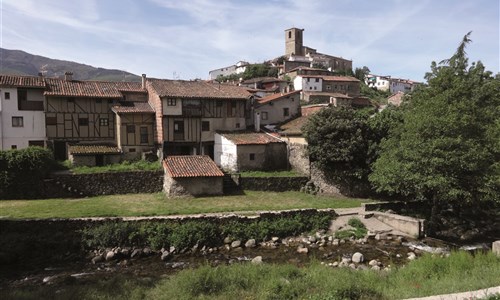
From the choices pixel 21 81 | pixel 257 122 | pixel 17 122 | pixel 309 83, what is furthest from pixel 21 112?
pixel 309 83

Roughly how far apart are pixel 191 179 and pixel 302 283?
49.5ft

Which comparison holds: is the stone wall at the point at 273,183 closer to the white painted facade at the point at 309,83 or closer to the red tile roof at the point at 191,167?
the red tile roof at the point at 191,167

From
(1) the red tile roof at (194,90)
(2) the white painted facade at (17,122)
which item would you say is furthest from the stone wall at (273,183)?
(2) the white painted facade at (17,122)

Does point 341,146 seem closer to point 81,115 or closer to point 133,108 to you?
point 133,108

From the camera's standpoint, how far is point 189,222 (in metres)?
20.1

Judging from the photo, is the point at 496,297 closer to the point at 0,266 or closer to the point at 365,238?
the point at 365,238

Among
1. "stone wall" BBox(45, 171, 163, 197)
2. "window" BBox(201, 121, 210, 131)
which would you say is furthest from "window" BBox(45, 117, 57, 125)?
"window" BBox(201, 121, 210, 131)

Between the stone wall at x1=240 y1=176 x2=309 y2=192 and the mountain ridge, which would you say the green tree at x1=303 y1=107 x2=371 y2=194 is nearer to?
the stone wall at x1=240 y1=176 x2=309 y2=192

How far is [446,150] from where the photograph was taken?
1995 centimetres

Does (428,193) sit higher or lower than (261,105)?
lower

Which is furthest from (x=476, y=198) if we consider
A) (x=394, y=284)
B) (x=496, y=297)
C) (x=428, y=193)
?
(x=496, y=297)

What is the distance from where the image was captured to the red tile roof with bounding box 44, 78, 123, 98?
103 ft

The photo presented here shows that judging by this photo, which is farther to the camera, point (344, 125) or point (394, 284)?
point (344, 125)

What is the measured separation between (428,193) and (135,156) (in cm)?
2397
